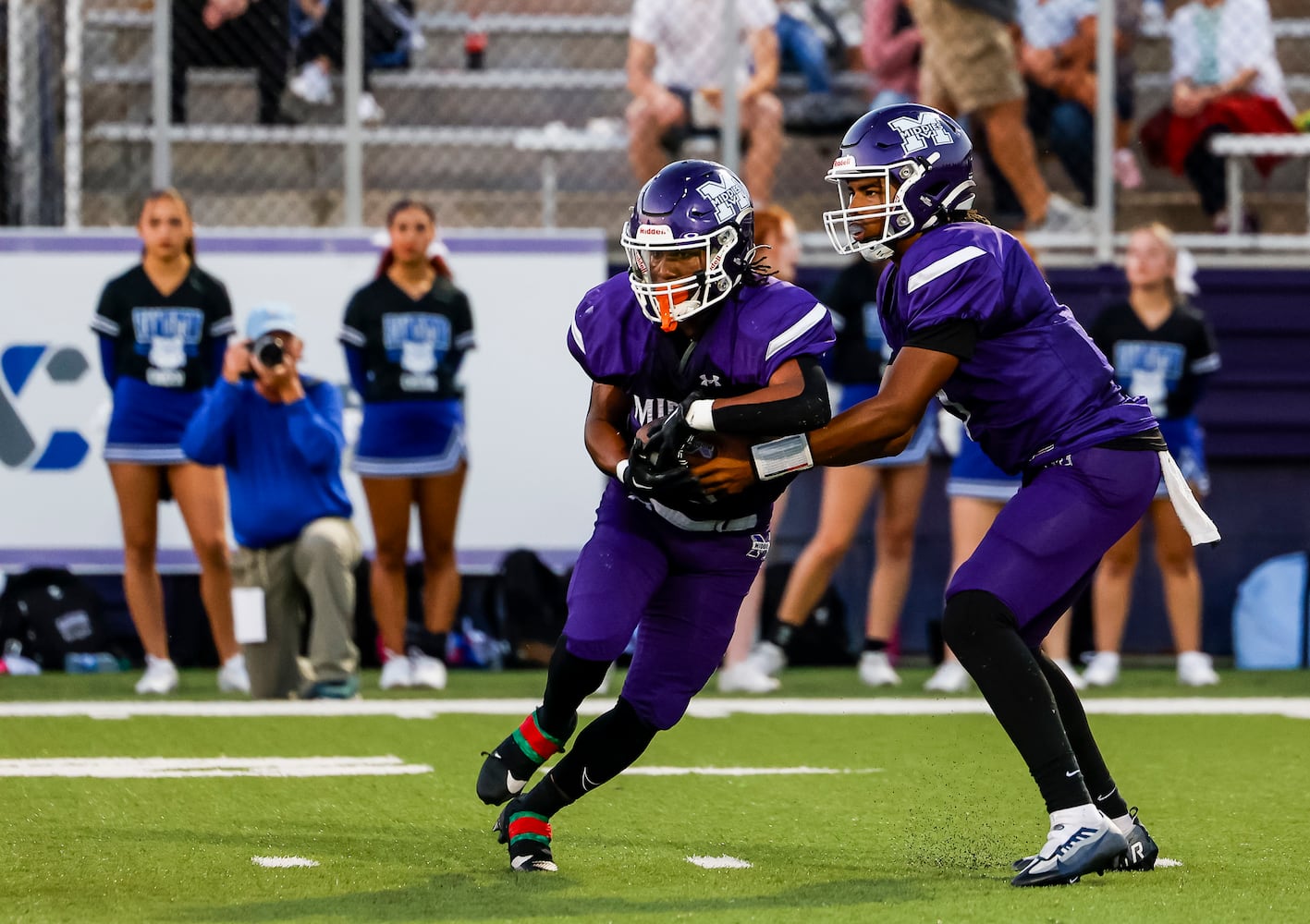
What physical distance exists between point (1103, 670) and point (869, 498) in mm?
1285

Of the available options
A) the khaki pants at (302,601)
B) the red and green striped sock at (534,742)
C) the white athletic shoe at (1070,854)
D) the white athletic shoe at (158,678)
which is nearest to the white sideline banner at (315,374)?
the white athletic shoe at (158,678)

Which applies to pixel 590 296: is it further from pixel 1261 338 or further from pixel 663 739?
pixel 1261 338

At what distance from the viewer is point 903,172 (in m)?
4.43

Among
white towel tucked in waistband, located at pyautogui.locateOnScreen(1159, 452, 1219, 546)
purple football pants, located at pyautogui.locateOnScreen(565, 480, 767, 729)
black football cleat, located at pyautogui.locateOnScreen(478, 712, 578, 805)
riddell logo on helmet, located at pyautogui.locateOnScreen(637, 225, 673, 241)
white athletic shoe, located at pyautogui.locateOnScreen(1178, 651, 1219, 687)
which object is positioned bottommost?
white athletic shoe, located at pyautogui.locateOnScreen(1178, 651, 1219, 687)

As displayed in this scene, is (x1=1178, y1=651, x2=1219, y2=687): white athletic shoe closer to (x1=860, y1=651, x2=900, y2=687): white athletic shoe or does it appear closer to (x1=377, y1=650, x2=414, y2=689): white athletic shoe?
(x1=860, y1=651, x2=900, y2=687): white athletic shoe

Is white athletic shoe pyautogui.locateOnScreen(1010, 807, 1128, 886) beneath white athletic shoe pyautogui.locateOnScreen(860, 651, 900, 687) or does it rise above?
above

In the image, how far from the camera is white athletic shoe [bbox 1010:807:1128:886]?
165 inches

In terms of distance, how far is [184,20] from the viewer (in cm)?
963

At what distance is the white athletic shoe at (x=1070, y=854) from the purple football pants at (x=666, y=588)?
0.83 meters

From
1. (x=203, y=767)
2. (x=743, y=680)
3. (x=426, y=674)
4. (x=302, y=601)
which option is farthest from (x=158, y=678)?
(x=743, y=680)

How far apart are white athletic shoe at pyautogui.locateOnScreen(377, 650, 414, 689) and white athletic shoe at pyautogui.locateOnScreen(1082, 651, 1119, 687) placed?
116 inches

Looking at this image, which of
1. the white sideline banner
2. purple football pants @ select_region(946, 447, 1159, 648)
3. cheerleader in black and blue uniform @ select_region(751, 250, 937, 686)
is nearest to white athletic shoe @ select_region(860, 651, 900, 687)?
cheerleader in black and blue uniform @ select_region(751, 250, 937, 686)

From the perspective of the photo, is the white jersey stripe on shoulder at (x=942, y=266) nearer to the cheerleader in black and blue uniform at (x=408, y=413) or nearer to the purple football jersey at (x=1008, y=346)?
the purple football jersey at (x=1008, y=346)

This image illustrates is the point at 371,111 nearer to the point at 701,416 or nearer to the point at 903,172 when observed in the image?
the point at 903,172
